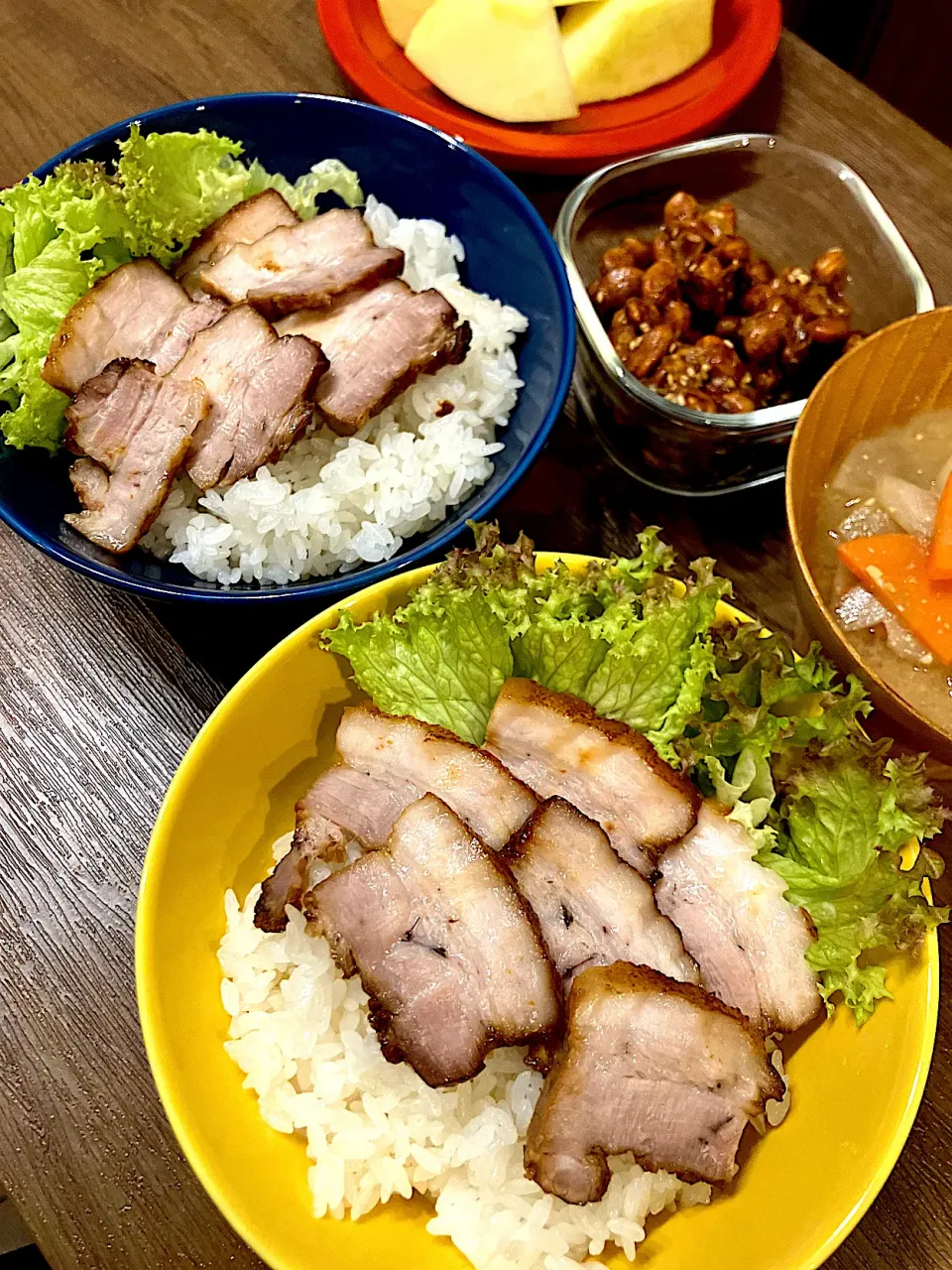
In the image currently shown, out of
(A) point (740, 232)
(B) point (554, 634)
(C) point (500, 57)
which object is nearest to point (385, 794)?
(B) point (554, 634)

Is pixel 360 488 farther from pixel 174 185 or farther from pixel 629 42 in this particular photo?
pixel 629 42

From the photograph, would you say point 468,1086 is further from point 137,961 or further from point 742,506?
point 742,506

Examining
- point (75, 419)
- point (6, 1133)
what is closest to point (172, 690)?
point (75, 419)

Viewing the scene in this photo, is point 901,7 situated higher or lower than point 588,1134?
higher

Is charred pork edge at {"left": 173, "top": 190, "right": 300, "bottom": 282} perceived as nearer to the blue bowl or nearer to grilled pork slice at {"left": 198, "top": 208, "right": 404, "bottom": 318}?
grilled pork slice at {"left": 198, "top": 208, "right": 404, "bottom": 318}

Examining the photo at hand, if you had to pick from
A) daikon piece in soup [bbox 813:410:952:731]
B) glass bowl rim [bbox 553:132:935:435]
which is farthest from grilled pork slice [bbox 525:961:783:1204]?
glass bowl rim [bbox 553:132:935:435]

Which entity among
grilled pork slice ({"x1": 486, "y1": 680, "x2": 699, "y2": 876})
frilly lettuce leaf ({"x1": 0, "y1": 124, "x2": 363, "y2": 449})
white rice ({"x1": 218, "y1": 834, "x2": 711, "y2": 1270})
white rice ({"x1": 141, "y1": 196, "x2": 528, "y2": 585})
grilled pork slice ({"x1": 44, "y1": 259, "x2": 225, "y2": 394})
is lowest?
white rice ({"x1": 218, "y1": 834, "x2": 711, "y2": 1270})
